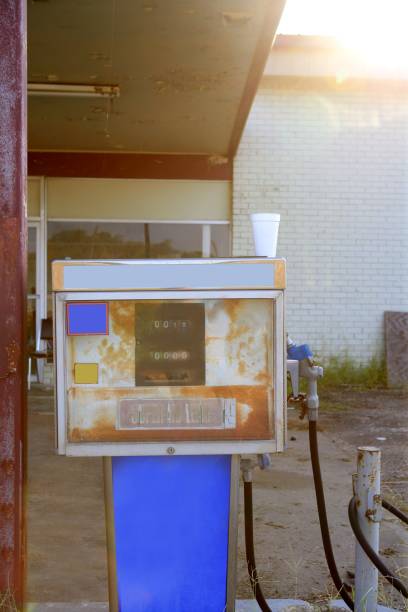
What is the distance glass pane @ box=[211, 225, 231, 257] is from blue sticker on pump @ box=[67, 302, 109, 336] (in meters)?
8.61

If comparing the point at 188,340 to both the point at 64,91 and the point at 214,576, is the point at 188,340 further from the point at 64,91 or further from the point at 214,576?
the point at 64,91

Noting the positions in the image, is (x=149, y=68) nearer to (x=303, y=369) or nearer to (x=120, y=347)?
(x=303, y=369)

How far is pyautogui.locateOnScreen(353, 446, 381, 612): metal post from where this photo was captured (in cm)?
300

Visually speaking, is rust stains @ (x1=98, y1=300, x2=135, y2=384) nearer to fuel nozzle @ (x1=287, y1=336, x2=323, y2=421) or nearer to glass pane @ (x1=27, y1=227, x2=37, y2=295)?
fuel nozzle @ (x1=287, y1=336, x2=323, y2=421)

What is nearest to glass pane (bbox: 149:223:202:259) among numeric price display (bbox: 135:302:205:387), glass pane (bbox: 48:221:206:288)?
glass pane (bbox: 48:221:206:288)


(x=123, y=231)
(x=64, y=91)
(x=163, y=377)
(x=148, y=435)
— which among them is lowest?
(x=148, y=435)

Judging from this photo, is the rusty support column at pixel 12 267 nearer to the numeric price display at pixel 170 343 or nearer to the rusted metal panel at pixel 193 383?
the rusted metal panel at pixel 193 383

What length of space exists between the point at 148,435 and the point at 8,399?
52 centimetres

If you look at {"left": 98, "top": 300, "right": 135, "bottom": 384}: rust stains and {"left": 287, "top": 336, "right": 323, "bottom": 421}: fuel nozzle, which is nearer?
{"left": 98, "top": 300, "right": 135, "bottom": 384}: rust stains

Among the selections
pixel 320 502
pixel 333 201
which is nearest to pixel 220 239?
pixel 333 201

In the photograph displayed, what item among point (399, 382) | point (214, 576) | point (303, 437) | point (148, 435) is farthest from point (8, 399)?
point (399, 382)

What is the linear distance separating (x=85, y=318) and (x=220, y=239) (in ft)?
28.5

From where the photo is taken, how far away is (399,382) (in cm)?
1130

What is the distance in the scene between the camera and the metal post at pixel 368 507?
3.00 m
